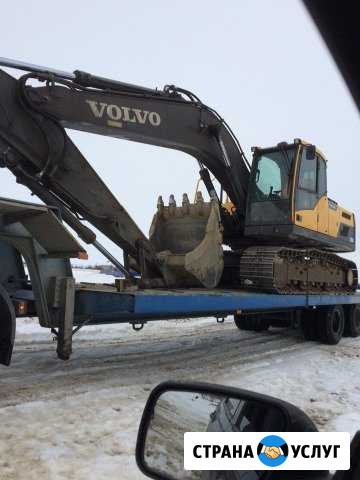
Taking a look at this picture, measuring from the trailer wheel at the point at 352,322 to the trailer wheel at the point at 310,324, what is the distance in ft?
4.49

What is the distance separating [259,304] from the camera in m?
7.09

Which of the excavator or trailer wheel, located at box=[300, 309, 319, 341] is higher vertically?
the excavator

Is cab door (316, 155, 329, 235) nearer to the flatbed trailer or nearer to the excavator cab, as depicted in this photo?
the excavator cab

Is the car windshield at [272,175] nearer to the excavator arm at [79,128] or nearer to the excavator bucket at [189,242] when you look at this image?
the excavator bucket at [189,242]

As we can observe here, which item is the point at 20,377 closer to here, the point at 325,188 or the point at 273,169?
the point at 273,169

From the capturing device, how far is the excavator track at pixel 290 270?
24.6 feet

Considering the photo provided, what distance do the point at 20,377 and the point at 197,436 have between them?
4.14 meters

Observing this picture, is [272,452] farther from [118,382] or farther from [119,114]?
[119,114]

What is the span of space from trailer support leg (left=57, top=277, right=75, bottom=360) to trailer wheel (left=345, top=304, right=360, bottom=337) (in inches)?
286

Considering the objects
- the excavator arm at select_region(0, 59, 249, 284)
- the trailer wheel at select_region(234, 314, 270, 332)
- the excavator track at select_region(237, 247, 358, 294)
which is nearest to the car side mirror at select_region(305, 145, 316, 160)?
the excavator track at select_region(237, 247, 358, 294)

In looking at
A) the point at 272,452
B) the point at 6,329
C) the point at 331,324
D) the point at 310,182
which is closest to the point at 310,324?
the point at 331,324

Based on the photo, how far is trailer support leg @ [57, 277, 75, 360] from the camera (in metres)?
4.81

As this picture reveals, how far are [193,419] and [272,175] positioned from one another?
22.7 ft

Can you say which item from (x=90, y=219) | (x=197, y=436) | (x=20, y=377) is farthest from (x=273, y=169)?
(x=197, y=436)
